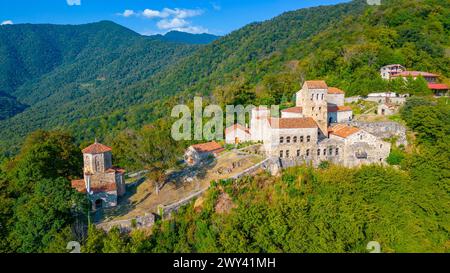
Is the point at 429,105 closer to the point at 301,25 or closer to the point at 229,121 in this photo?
the point at 229,121

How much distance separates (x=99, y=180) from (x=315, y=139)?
21449 mm

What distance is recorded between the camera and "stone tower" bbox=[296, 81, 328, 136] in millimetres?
36566

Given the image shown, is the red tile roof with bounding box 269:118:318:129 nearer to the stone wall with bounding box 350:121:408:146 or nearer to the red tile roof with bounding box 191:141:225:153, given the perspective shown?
the stone wall with bounding box 350:121:408:146

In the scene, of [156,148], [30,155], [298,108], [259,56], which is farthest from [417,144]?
[259,56]

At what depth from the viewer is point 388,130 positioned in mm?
37531

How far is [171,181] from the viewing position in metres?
34.9

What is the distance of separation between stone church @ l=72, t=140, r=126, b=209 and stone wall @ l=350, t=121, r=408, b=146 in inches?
1078

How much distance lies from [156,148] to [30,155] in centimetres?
1227

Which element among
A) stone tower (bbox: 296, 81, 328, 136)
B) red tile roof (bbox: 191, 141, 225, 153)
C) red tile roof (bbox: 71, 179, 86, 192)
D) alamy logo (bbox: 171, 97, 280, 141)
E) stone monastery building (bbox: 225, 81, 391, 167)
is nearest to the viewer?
red tile roof (bbox: 71, 179, 86, 192)

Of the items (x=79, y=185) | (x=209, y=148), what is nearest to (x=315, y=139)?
(x=209, y=148)

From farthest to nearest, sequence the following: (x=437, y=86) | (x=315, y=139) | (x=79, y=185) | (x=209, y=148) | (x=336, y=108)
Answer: (x=437, y=86) → (x=336, y=108) → (x=209, y=148) → (x=315, y=139) → (x=79, y=185)

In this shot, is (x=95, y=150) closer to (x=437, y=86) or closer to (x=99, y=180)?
(x=99, y=180)

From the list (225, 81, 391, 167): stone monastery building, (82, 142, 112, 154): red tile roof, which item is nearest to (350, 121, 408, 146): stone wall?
(225, 81, 391, 167): stone monastery building

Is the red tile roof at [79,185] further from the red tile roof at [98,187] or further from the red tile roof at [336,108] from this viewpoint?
the red tile roof at [336,108]
